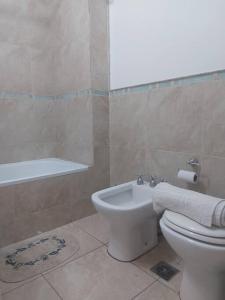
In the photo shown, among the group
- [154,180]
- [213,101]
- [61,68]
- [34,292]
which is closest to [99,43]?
[61,68]

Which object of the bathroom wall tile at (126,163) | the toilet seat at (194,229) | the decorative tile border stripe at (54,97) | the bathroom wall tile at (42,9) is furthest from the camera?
the bathroom wall tile at (42,9)

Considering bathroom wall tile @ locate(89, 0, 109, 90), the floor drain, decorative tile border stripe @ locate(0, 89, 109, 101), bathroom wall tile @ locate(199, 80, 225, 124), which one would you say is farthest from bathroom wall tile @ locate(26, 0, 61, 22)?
the floor drain

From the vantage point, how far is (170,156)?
1.74m

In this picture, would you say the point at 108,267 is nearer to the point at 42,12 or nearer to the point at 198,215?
the point at 198,215

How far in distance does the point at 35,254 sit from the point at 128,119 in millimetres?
1348

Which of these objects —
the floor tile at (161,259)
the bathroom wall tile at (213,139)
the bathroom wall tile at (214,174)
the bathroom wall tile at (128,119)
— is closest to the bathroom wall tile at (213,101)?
the bathroom wall tile at (213,139)

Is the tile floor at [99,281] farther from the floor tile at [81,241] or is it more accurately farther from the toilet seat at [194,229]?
the toilet seat at [194,229]

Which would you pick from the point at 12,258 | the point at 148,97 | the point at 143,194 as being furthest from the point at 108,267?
the point at 148,97

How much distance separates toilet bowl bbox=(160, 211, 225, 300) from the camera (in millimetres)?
970

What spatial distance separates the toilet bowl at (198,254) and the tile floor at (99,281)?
17cm

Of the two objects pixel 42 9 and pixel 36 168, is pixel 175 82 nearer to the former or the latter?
pixel 36 168

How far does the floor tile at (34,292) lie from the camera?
123cm

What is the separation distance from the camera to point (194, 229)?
1022 mm

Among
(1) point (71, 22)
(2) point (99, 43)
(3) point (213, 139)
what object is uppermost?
(1) point (71, 22)
